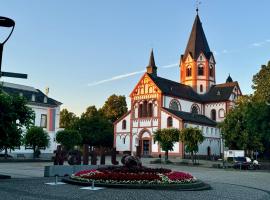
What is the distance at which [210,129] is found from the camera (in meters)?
74.8

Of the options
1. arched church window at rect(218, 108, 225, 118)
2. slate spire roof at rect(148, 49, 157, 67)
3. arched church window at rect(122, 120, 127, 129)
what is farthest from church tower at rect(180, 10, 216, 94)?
arched church window at rect(122, 120, 127, 129)

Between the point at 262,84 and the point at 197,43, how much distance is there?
3023 centimetres

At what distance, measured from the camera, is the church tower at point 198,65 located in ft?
274

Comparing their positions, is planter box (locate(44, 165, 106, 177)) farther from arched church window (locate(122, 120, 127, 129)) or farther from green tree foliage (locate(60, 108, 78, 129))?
green tree foliage (locate(60, 108, 78, 129))

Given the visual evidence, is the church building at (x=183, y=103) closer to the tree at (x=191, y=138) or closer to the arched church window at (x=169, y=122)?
Answer: the arched church window at (x=169, y=122)

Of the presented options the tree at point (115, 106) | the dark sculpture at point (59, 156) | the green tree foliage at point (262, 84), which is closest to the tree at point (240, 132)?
the green tree foliage at point (262, 84)

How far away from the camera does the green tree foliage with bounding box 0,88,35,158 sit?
22.3 meters

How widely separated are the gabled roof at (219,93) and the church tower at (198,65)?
1.29m

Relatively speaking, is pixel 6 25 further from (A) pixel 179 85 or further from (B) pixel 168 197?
(A) pixel 179 85

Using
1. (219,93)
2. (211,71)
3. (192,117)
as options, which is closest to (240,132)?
(192,117)

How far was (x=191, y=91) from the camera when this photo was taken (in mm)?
82312

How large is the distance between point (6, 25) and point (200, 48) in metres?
79.8

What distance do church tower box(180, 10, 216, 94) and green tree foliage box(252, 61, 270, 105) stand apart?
24427 mm

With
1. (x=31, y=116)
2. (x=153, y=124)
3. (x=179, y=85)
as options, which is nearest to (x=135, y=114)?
(x=153, y=124)
